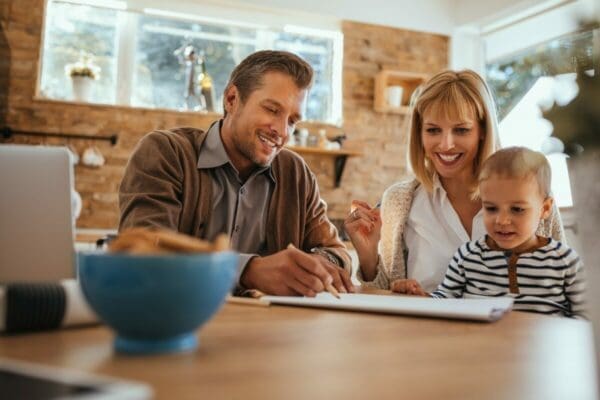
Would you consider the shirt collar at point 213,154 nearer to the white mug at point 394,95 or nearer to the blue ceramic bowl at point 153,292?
the blue ceramic bowl at point 153,292

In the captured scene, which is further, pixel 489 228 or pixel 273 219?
pixel 273 219

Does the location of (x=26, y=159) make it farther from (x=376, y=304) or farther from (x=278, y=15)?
(x=278, y=15)

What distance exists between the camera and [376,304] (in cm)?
98

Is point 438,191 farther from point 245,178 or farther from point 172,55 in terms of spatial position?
point 172,55

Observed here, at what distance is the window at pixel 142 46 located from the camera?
4.09 meters

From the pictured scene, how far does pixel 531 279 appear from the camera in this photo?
140 centimetres

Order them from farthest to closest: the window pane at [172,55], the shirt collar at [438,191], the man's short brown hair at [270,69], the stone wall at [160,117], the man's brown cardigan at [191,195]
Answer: the window pane at [172,55]
the stone wall at [160,117]
the shirt collar at [438,191]
the man's short brown hair at [270,69]
the man's brown cardigan at [191,195]

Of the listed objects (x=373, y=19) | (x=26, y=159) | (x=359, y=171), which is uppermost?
(x=373, y=19)

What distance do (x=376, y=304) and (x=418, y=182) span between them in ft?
3.98

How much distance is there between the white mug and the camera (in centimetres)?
465

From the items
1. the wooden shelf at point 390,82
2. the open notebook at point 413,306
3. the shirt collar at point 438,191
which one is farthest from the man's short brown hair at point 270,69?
the wooden shelf at point 390,82

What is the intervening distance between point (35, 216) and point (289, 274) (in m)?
0.54

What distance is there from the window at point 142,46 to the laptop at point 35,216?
3096mm

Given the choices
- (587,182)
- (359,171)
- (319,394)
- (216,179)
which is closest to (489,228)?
(216,179)
